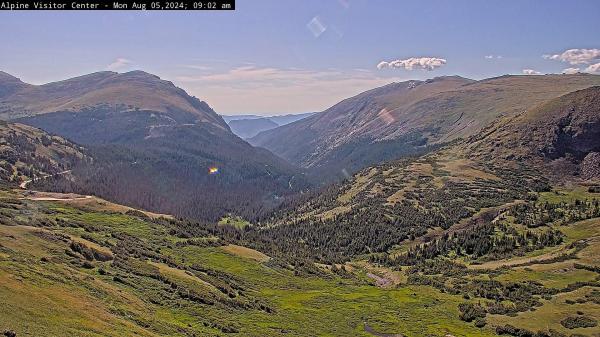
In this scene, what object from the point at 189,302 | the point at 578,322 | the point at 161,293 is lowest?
the point at 578,322

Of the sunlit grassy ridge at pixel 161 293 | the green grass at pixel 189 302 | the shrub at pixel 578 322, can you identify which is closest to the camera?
the green grass at pixel 189 302

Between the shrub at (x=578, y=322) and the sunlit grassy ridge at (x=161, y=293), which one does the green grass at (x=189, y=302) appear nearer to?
the sunlit grassy ridge at (x=161, y=293)

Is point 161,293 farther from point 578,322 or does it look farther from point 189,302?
point 578,322

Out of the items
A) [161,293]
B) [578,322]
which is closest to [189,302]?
[161,293]

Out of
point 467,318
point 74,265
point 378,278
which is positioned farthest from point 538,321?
point 74,265

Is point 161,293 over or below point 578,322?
over

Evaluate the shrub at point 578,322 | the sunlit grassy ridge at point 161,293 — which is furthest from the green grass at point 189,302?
the shrub at point 578,322

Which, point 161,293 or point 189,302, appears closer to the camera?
point 161,293

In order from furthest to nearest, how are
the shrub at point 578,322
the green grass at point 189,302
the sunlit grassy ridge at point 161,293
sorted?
the shrub at point 578,322 < the sunlit grassy ridge at point 161,293 < the green grass at point 189,302

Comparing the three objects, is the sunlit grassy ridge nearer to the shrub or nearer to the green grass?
the green grass

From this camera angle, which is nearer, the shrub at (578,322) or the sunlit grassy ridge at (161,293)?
the sunlit grassy ridge at (161,293)

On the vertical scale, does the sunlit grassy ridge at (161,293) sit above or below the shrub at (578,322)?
above
